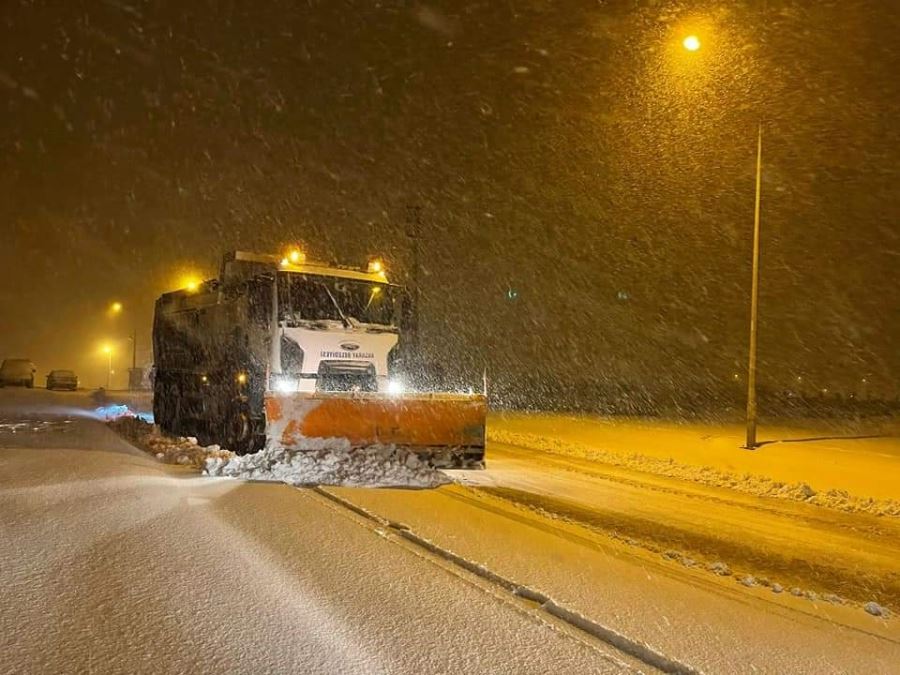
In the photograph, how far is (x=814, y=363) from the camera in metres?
69.1

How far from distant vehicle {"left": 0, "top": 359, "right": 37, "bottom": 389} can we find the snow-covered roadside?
4090cm

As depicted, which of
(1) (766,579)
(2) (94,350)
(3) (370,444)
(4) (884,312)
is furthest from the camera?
(2) (94,350)

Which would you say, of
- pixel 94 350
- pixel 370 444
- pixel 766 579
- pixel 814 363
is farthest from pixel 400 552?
pixel 94 350

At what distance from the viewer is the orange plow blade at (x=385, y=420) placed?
10891mm

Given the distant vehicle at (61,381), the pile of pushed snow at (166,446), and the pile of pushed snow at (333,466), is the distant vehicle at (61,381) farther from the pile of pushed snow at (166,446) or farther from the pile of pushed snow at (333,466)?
the pile of pushed snow at (333,466)

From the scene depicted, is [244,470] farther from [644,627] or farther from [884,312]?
[884,312]

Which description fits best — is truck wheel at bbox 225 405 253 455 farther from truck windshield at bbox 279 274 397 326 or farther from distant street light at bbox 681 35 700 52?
distant street light at bbox 681 35 700 52

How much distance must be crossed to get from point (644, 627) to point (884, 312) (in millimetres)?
72470

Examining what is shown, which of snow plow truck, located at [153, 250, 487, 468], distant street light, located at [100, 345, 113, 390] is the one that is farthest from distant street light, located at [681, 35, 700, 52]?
distant street light, located at [100, 345, 113, 390]

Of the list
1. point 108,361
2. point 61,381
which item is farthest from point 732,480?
point 108,361

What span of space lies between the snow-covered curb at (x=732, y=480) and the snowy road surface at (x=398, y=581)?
1.65m

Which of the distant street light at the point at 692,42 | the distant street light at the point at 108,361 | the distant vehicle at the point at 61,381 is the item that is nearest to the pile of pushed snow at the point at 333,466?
the distant street light at the point at 692,42

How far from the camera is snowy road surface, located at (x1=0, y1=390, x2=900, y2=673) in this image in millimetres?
4188

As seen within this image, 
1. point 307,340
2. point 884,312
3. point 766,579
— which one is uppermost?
point 884,312
